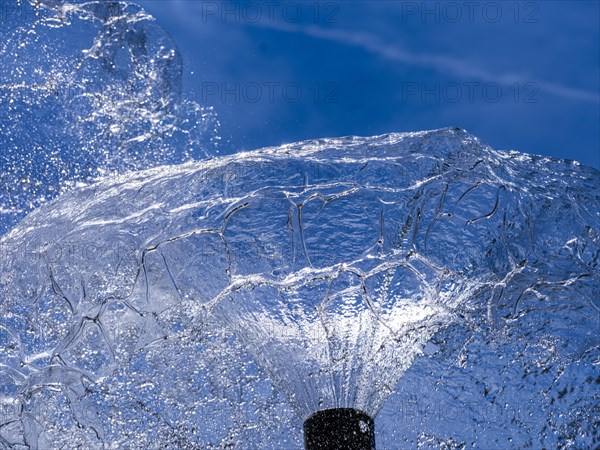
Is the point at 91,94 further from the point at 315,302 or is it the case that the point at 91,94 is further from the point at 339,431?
the point at 339,431

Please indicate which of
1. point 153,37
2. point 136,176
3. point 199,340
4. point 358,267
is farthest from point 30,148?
point 358,267

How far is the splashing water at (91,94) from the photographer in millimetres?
5445

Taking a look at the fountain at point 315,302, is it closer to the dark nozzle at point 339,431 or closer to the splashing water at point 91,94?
the dark nozzle at point 339,431

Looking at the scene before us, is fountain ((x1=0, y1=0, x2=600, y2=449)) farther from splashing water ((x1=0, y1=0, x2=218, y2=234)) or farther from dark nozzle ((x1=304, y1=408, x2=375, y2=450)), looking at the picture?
splashing water ((x1=0, y1=0, x2=218, y2=234))

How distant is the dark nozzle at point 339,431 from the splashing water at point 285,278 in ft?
1.01

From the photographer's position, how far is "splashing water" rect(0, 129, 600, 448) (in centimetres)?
356

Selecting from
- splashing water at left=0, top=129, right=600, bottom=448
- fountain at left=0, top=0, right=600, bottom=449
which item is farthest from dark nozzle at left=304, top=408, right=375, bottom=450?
splashing water at left=0, top=129, right=600, bottom=448

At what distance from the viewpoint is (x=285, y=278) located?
3561mm

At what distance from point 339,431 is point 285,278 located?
2.20 feet

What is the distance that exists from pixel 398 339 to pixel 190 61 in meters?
2.79

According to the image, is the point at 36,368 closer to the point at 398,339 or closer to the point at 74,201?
the point at 74,201

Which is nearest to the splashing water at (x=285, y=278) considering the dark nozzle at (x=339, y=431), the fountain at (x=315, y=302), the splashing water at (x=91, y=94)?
the fountain at (x=315, y=302)

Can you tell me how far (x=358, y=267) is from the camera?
3.59 m

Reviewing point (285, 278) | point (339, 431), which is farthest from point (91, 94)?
point (339, 431)
